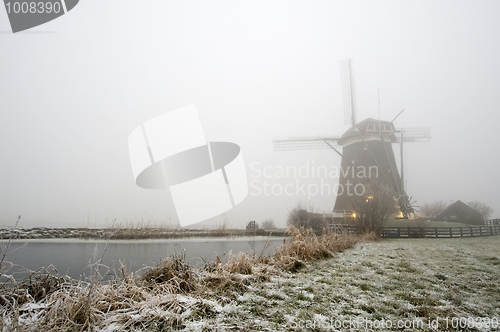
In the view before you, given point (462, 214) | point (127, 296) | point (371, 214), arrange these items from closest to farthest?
point (127, 296), point (371, 214), point (462, 214)

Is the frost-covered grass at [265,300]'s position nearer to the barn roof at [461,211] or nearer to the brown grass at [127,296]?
the brown grass at [127,296]

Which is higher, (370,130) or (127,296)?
(370,130)

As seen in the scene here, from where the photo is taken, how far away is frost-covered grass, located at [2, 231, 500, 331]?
1.86 meters

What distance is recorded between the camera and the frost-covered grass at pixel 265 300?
1.86 meters

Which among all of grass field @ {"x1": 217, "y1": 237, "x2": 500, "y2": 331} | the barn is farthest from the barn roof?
grass field @ {"x1": 217, "y1": 237, "x2": 500, "y2": 331}

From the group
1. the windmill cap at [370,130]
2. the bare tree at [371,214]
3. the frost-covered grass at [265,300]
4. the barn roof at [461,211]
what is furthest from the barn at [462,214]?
the frost-covered grass at [265,300]

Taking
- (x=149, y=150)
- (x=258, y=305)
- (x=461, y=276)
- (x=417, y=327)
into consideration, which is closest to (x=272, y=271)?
(x=258, y=305)

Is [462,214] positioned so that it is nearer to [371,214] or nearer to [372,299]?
[371,214]

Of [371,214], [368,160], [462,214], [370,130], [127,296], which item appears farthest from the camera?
[462,214]

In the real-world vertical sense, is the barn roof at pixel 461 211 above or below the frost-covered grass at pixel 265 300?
below

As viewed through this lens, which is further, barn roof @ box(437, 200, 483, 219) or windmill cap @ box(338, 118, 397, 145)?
barn roof @ box(437, 200, 483, 219)

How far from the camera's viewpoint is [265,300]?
2541mm

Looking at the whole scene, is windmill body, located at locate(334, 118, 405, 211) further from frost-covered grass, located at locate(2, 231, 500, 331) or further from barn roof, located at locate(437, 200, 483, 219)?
frost-covered grass, located at locate(2, 231, 500, 331)

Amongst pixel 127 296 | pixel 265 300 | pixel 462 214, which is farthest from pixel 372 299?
pixel 462 214
